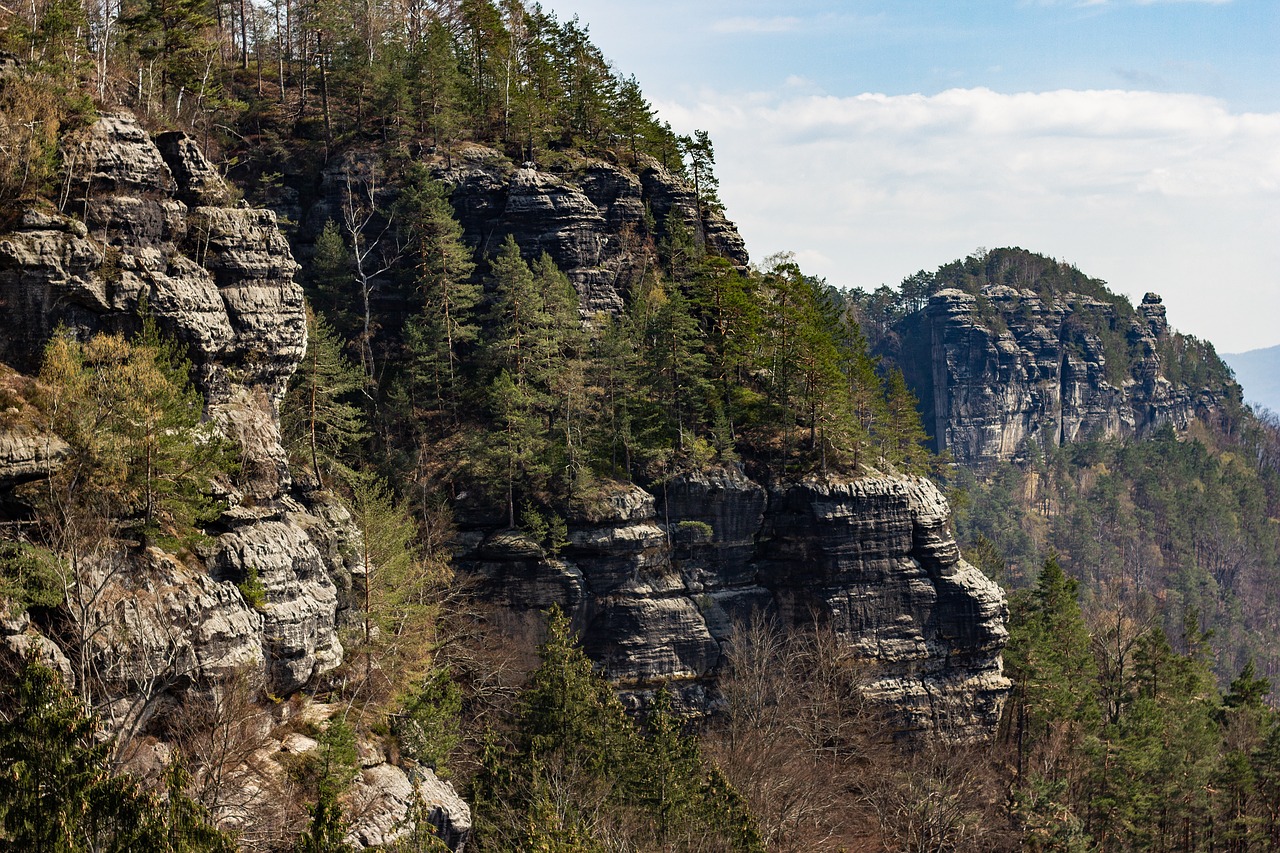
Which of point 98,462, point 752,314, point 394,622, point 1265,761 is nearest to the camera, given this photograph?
point 98,462

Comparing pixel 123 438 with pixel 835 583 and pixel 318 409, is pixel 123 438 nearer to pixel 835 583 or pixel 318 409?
pixel 318 409

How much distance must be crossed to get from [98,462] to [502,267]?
23.5 m

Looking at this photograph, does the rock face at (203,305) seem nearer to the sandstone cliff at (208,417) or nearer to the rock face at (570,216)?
the sandstone cliff at (208,417)

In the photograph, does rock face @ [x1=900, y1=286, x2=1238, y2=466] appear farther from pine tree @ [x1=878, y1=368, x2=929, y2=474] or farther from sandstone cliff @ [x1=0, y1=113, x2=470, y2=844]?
sandstone cliff @ [x1=0, y1=113, x2=470, y2=844]

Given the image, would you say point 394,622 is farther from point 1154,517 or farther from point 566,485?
point 1154,517

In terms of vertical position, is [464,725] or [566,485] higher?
[566,485]

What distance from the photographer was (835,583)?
4572cm

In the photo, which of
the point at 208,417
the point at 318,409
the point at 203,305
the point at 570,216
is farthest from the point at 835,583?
the point at 203,305

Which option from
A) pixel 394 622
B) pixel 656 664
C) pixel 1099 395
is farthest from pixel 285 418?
pixel 1099 395

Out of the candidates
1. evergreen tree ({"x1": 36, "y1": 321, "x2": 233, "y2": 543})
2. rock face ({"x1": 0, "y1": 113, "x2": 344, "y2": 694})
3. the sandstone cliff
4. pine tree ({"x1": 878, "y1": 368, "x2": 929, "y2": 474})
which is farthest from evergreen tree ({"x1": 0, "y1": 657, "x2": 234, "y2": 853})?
pine tree ({"x1": 878, "y1": 368, "x2": 929, "y2": 474})

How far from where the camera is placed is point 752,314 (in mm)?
46938

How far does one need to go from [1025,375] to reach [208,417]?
418ft

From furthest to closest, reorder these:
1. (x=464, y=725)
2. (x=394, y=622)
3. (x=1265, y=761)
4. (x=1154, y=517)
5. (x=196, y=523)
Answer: (x=1154, y=517)
(x=1265, y=761)
(x=464, y=725)
(x=394, y=622)
(x=196, y=523)

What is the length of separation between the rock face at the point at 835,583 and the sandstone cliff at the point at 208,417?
15628mm
